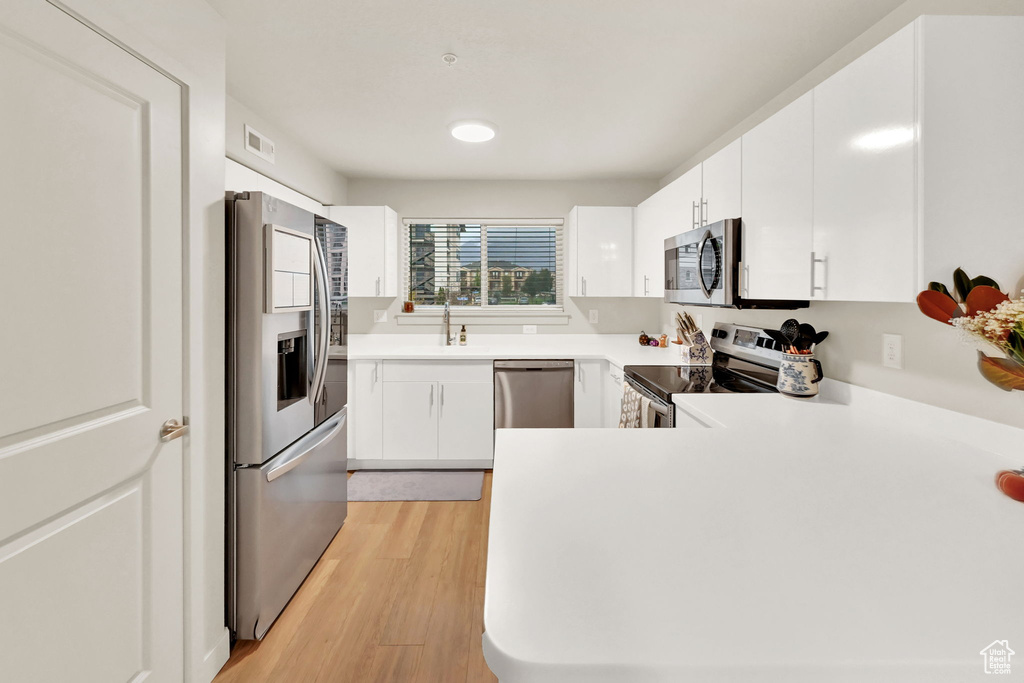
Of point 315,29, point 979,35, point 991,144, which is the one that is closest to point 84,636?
point 315,29

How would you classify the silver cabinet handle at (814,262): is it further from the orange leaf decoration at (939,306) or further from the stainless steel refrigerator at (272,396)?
the stainless steel refrigerator at (272,396)

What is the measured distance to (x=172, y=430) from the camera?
1429 mm

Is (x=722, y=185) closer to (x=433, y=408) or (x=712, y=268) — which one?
(x=712, y=268)

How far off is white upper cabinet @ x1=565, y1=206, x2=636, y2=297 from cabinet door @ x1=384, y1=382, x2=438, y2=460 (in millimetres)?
1518

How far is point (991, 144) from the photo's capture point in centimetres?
113

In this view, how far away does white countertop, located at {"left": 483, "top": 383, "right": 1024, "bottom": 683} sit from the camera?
468mm

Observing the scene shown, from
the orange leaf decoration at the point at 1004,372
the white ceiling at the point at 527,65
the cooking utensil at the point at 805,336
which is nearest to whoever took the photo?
the orange leaf decoration at the point at 1004,372

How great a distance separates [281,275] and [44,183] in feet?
2.47

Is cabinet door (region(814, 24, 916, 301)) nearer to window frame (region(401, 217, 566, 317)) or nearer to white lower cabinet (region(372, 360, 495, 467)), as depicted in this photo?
white lower cabinet (region(372, 360, 495, 467))

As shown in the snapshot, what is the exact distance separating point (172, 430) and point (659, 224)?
284 centimetres

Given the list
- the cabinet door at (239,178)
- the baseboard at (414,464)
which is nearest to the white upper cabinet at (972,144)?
the cabinet door at (239,178)

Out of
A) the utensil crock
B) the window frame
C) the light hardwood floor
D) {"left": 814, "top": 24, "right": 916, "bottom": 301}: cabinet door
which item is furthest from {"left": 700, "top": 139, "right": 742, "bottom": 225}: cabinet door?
the light hardwood floor

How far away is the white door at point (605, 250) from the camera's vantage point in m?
3.68

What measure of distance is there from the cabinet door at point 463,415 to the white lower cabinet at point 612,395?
2.76ft
